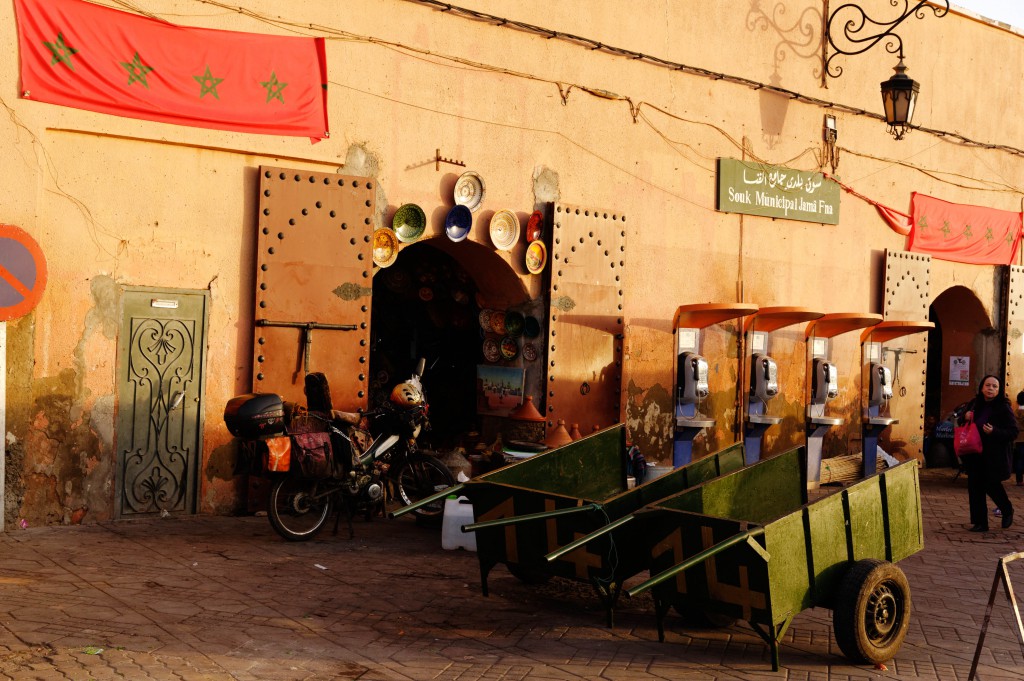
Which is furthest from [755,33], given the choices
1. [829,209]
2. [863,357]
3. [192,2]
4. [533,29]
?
[192,2]

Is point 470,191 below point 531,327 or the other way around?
the other way around

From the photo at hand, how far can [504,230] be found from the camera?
10547mm

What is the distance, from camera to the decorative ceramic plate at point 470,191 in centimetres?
1014

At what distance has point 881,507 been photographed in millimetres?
6348

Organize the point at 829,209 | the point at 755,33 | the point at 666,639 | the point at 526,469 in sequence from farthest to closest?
the point at 829,209 → the point at 755,33 → the point at 526,469 → the point at 666,639

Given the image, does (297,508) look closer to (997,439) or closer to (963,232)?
(997,439)

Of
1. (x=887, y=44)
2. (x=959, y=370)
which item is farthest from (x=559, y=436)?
(x=959, y=370)

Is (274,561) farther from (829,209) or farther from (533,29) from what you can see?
(829,209)

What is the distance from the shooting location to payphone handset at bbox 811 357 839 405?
13.3 metres

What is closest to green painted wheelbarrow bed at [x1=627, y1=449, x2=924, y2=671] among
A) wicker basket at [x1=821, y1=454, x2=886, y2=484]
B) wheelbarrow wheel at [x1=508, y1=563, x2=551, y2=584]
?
wheelbarrow wheel at [x1=508, y1=563, x2=551, y2=584]

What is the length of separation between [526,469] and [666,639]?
1512 mm

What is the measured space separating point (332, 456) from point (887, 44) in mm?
9594

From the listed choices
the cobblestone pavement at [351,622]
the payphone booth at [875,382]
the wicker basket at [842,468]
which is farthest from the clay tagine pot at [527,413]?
the payphone booth at [875,382]

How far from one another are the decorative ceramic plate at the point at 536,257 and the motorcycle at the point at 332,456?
1.84 m
